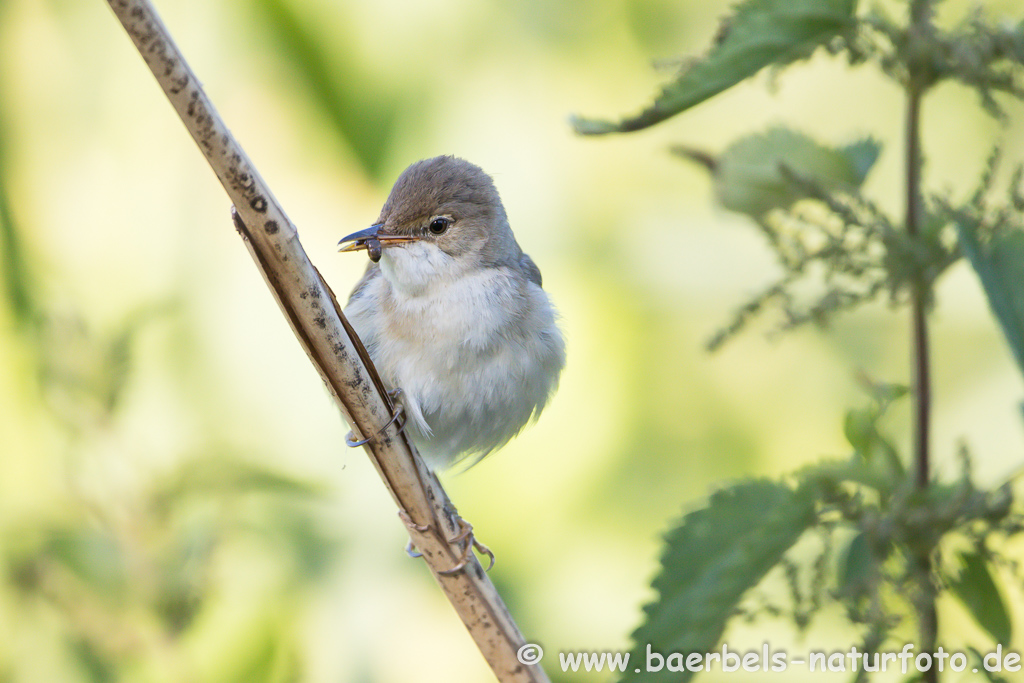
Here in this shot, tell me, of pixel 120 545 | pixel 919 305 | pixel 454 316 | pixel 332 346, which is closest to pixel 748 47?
pixel 919 305

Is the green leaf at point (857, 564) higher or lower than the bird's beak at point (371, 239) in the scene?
lower

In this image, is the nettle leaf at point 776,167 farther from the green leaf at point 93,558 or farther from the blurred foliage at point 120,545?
the green leaf at point 93,558

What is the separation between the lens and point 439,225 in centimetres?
112

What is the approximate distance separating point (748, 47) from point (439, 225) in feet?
2.09

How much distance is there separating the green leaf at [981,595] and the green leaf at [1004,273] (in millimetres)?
186

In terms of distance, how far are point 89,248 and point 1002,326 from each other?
154 centimetres

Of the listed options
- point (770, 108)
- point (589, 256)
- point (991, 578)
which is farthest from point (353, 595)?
point (770, 108)

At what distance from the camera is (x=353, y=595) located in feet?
4.66

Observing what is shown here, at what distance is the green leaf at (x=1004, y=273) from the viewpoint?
455mm

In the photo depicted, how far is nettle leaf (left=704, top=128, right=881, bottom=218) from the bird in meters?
0.42

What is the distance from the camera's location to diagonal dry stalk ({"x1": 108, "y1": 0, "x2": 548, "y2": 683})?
370 mm

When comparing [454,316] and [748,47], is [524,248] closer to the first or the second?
[454,316]

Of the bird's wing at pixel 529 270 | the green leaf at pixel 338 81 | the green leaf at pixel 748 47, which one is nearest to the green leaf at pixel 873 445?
the green leaf at pixel 748 47

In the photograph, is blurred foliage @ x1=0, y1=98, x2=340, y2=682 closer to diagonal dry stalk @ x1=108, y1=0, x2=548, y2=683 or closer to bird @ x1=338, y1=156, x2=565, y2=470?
bird @ x1=338, y1=156, x2=565, y2=470
